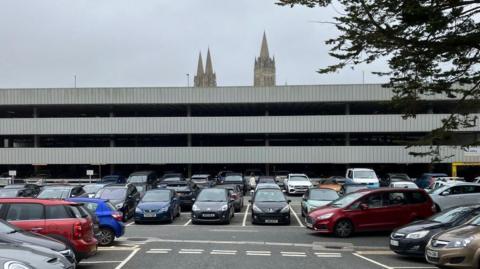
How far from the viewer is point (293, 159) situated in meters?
57.8

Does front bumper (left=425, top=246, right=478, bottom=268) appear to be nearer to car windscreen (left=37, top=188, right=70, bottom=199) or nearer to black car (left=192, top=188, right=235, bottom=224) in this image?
black car (left=192, top=188, right=235, bottom=224)

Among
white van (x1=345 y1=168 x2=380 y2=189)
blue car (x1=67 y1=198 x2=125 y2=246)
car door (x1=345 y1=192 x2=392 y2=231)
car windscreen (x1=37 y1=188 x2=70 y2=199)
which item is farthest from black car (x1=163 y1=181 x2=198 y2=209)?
white van (x1=345 y1=168 x2=380 y2=189)

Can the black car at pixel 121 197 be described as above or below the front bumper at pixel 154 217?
above

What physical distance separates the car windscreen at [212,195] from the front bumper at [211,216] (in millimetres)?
971

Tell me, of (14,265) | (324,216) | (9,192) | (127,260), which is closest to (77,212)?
(127,260)

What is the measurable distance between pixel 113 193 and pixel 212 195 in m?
4.58

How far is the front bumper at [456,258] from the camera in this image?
10.9 m

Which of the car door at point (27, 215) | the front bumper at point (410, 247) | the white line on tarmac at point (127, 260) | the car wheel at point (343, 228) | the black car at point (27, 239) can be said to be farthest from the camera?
the car wheel at point (343, 228)

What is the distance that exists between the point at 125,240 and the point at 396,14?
11.0 meters

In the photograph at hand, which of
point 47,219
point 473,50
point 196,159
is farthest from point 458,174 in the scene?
point 47,219

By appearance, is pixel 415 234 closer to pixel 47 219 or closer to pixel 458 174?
pixel 47 219

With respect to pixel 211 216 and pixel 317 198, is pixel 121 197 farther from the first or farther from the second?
pixel 317 198

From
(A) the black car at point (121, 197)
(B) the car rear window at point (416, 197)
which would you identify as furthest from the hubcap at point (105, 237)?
(B) the car rear window at point (416, 197)

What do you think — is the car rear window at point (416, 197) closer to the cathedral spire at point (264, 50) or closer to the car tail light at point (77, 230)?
the car tail light at point (77, 230)
